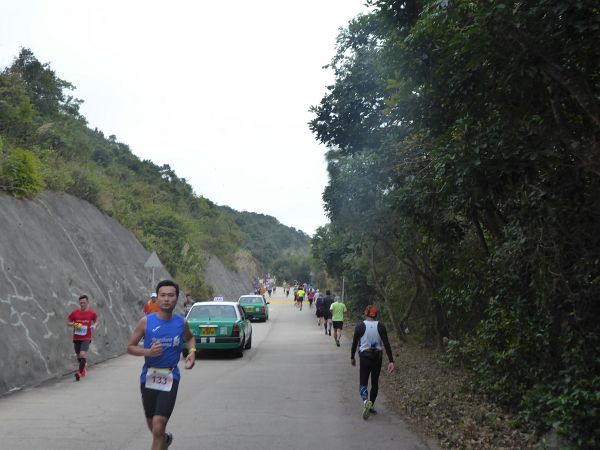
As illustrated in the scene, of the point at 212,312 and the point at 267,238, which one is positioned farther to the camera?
the point at 267,238

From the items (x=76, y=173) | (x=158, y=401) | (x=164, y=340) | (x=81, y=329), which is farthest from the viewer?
(x=76, y=173)

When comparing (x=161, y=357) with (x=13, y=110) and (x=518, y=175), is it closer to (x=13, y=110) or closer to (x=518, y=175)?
(x=518, y=175)

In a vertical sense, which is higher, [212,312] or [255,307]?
[255,307]

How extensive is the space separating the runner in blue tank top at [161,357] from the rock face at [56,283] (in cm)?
630

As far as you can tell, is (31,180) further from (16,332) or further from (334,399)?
(334,399)

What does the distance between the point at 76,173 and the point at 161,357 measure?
21191 mm

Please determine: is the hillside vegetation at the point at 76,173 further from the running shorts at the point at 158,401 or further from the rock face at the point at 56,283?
the running shorts at the point at 158,401

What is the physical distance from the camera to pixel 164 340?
5.61 metres

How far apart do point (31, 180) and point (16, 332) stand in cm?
698

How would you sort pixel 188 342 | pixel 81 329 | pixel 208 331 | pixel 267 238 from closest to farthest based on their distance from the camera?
pixel 188 342 → pixel 81 329 → pixel 208 331 → pixel 267 238

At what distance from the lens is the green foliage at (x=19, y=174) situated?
17016 mm

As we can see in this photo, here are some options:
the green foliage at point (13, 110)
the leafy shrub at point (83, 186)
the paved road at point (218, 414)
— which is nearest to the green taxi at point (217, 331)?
the paved road at point (218, 414)

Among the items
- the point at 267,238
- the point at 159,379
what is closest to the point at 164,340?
→ the point at 159,379

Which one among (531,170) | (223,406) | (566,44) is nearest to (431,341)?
(223,406)
